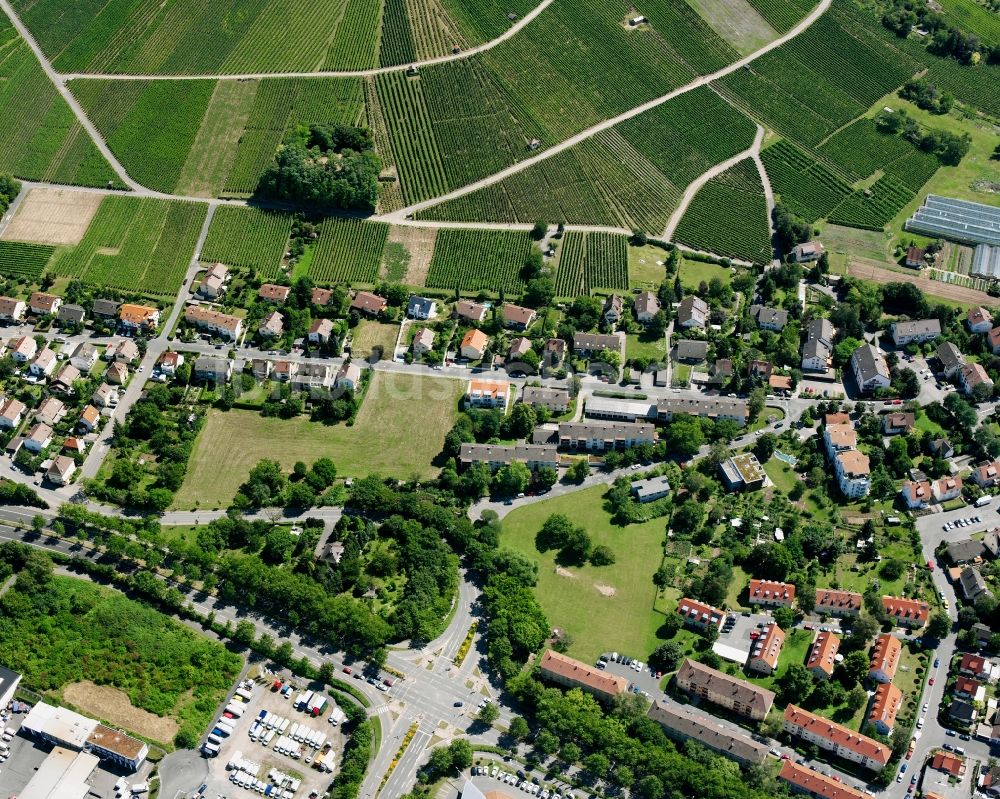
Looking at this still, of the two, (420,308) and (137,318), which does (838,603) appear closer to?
(420,308)

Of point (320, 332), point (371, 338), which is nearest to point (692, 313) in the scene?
point (371, 338)

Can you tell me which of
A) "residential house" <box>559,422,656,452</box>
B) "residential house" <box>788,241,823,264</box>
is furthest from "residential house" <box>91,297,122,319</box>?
"residential house" <box>788,241,823,264</box>

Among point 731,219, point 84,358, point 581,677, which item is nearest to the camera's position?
point 581,677

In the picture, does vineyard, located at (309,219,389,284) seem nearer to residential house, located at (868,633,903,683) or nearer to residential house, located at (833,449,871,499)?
residential house, located at (833,449,871,499)

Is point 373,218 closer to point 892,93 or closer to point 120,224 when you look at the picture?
point 120,224

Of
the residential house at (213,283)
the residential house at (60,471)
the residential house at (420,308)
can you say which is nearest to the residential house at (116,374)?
the residential house at (60,471)
